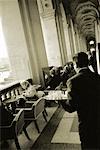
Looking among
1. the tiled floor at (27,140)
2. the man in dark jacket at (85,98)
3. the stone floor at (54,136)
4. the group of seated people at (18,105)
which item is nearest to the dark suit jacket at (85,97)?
the man in dark jacket at (85,98)

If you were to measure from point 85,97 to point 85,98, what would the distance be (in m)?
0.01

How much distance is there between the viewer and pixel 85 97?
2775 millimetres

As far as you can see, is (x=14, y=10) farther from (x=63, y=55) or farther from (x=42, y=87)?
(x=63, y=55)

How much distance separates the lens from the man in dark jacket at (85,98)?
2.76m

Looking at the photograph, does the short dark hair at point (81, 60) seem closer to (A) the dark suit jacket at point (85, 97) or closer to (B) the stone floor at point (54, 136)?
(A) the dark suit jacket at point (85, 97)

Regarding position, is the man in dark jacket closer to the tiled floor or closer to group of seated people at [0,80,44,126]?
group of seated people at [0,80,44,126]

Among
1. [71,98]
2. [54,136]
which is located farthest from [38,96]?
[71,98]

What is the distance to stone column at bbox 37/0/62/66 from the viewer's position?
479 inches

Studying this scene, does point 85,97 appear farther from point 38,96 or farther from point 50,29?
point 50,29

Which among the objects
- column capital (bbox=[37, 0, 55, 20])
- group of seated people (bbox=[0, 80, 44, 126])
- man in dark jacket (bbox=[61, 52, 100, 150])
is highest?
column capital (bbox=[37, 0, 55, 20])

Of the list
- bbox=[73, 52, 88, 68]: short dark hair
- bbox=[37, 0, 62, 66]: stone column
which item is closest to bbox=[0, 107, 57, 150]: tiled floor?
bbox=[73, 52, 88, 68]: short dark hair

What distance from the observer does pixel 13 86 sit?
22.5ft

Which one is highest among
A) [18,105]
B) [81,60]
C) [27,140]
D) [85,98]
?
[81,60]

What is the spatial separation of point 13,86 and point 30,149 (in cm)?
259
